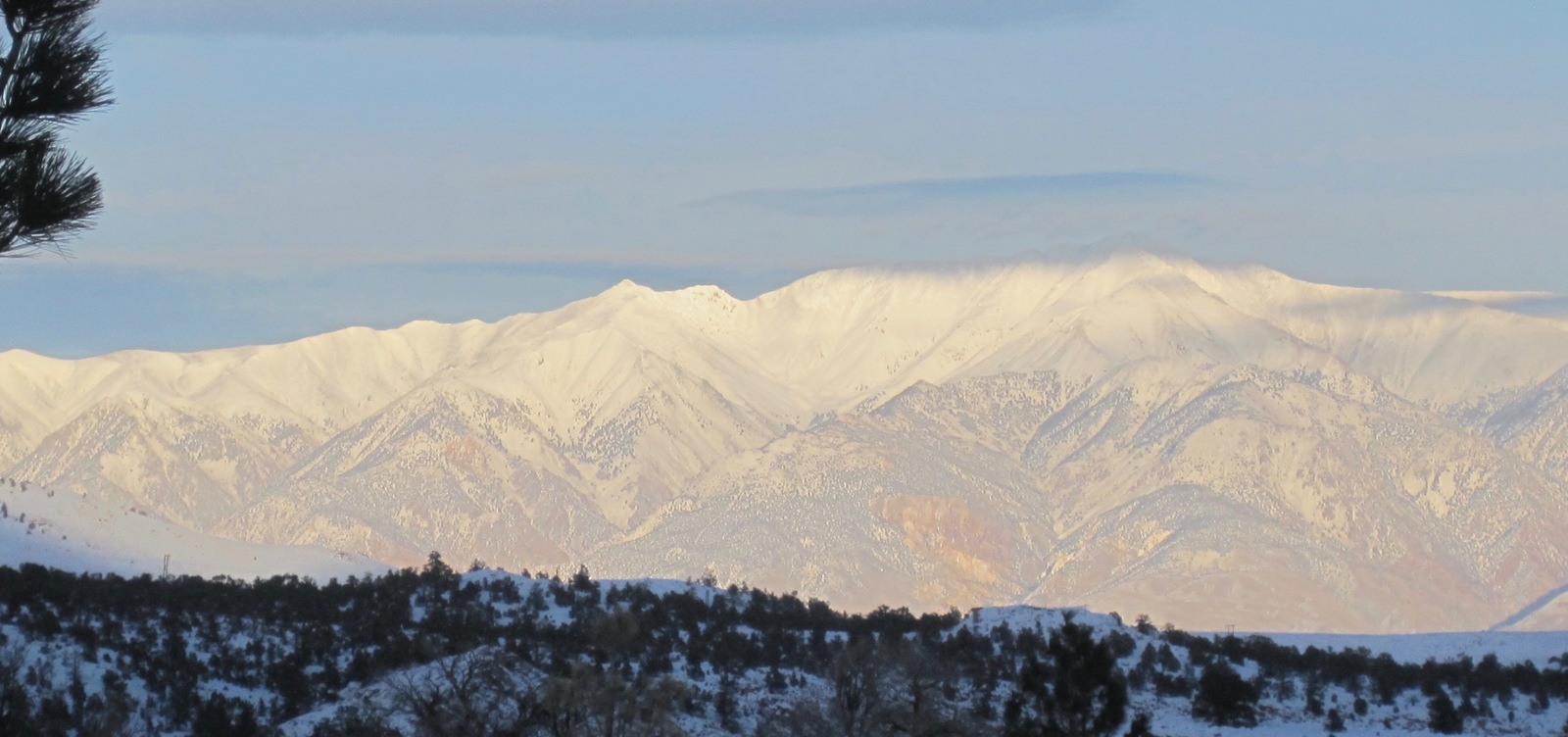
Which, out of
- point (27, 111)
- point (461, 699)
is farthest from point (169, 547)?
point (27, 111)

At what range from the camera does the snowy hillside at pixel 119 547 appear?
9081 centimetres

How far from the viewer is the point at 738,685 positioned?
57656 mm

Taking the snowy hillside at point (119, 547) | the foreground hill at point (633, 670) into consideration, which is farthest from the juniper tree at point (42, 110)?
the snowy hillside at point (119, 547)

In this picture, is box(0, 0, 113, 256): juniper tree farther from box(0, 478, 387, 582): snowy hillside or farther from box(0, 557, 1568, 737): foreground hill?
box(0, 478, 387, 582): snowy hillside

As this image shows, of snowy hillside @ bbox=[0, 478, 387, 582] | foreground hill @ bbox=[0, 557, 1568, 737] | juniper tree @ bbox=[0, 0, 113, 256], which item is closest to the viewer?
juniper tree @ bbox=[0, 0, 113, 256]

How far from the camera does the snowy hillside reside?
90.8 metres

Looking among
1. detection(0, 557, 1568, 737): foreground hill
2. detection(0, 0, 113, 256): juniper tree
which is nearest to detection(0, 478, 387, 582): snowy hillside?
detection(0, 557, 1568, 737): foreground hill

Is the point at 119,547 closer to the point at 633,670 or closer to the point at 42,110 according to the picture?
the point at 633,670

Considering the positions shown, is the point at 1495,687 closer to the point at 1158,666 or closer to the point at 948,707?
the point at 1158,666

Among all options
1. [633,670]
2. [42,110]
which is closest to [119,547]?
[633,670]

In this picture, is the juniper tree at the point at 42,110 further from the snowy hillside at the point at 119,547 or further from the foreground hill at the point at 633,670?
the snowy hillside at the point at 119,547

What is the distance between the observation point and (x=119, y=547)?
323 ft

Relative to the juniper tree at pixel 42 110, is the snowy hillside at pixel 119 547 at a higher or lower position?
higher

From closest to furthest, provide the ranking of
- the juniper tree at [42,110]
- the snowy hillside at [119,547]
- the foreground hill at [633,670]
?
the juniper tree at [42,110]
the foreground hill at [633,670]
the snowy hillside at [119,547]
